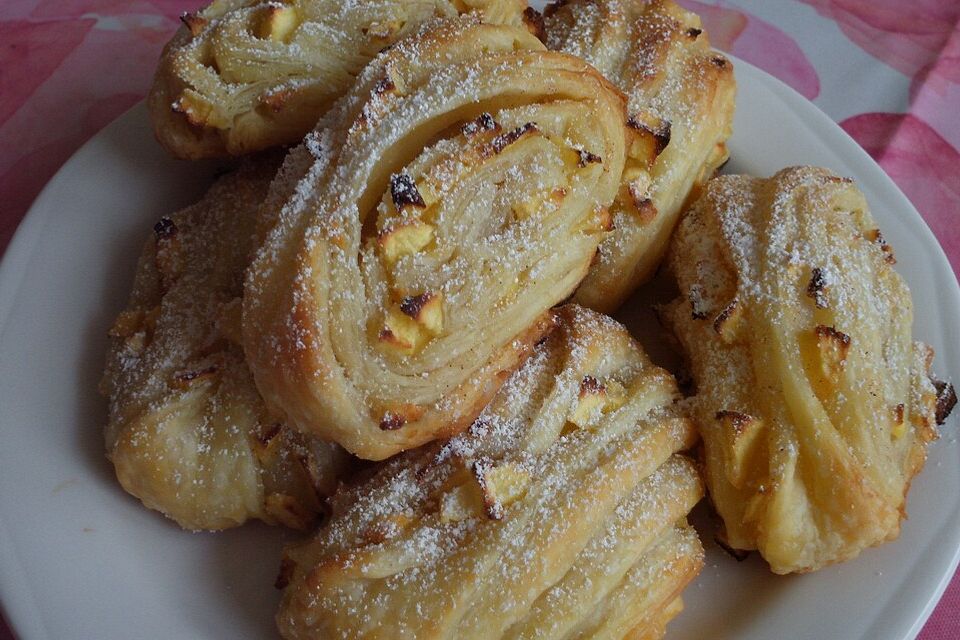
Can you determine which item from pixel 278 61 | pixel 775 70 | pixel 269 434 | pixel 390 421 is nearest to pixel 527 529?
pixel 390 421

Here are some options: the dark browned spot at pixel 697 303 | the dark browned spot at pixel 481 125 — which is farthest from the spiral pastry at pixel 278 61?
the dark browned spot at pixel 697 303

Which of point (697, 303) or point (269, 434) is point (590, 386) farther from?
point (269, 434)

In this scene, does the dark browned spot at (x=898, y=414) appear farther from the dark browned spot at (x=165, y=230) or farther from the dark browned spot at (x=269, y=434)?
the dark browned spot at (x=165, y=230)

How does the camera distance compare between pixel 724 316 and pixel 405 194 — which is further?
pixel 724 316

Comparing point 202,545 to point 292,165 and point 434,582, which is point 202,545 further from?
point 292,165

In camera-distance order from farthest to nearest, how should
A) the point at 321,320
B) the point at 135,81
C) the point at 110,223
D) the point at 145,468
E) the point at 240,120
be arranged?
the point at 135,81
the point at 110,223
the point at 240,120
the point at 145,468
the point at 321,320

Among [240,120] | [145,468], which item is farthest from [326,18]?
[145,468]
